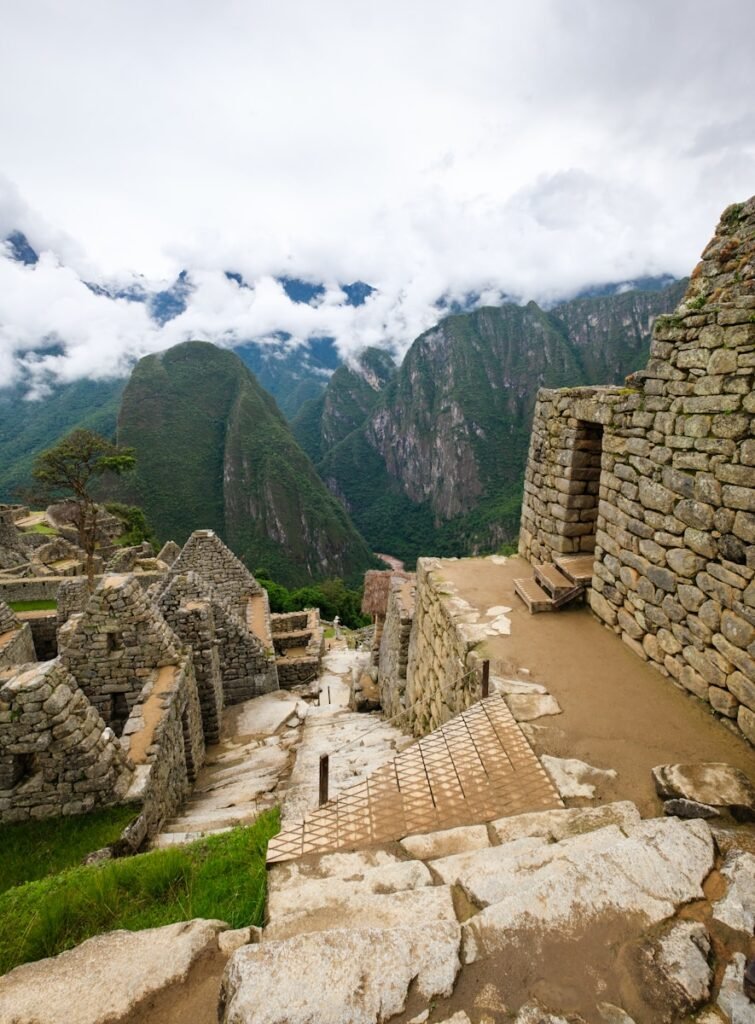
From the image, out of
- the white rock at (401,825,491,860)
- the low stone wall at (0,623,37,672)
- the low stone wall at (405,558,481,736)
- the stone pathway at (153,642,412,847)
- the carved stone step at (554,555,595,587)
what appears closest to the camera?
the white rock at (401,825,491,860)

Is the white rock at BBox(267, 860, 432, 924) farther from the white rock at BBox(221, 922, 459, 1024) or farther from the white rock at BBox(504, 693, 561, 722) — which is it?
the white rock at BBox(504, 693, 561, 722)

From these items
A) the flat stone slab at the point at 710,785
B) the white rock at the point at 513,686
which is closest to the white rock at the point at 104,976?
the flat stone slab at the point at 710,785

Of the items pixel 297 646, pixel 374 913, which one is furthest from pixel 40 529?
pixel 374 913

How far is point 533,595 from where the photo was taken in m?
6.20

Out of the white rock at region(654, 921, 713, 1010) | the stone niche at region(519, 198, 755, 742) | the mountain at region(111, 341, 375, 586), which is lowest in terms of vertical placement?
the mountain at region(111, 341, 375, 586)

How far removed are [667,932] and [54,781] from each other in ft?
16.4

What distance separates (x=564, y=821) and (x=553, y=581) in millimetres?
3643

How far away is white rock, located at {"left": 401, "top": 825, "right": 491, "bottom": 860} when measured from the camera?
266cm

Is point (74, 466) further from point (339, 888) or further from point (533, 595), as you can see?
point (339, 888)

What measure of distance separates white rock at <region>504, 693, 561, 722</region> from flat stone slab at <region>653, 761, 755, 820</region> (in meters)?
0.94

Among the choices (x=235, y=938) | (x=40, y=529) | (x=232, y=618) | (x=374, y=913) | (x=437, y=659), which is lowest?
(x=40, y=529)

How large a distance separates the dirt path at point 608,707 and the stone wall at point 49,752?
395cm

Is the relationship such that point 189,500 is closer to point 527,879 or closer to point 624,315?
point 527,879

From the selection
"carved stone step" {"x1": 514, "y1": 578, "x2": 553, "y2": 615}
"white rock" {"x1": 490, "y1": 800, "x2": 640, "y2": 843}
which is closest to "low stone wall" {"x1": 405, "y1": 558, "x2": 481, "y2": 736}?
"carved stone step" {"x1": 514, "y1": 578, "x2": 553, "y2": 615}
